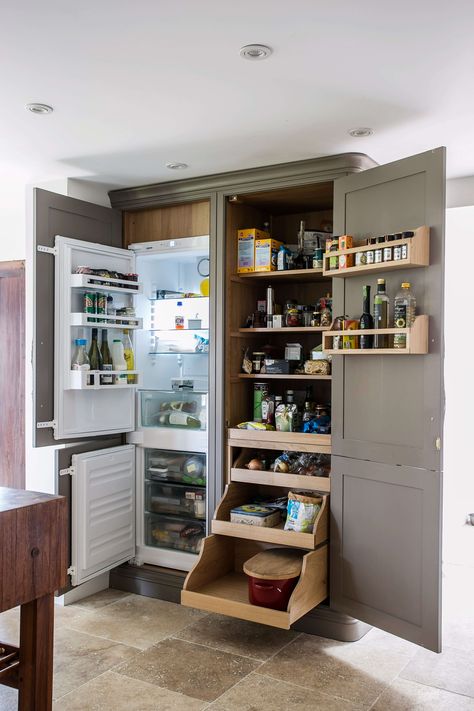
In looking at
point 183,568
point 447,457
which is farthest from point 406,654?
point 447,457

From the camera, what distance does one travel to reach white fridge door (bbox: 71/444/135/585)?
347 centimetres

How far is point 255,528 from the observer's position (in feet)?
10.5

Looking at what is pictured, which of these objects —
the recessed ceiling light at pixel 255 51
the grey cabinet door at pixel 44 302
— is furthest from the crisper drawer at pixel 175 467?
the recessed ceiling light at pixel 255 51

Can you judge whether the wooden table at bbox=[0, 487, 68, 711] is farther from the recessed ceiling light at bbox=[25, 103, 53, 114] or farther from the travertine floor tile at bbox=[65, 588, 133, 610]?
the recessed ceiling light at bbox=[25, 103, 53, 114]

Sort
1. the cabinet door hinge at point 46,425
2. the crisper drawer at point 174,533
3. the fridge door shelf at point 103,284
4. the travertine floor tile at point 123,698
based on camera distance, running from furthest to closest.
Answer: the crisper drawer at point 174,533
the fridge door shelf at point 103,284
the cabinet door hinge at point 46,425
the travertine floor tile at point 123,698

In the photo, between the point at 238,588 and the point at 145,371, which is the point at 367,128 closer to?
the point at 145,371

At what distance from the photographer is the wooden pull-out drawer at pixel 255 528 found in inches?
120

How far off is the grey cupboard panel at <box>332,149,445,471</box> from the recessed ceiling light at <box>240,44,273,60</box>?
0.94 meters

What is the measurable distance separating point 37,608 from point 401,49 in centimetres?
225

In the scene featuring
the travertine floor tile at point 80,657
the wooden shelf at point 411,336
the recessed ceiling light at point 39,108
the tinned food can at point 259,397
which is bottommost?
the travertine floor tile at point 80,657

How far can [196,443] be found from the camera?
12.1ft

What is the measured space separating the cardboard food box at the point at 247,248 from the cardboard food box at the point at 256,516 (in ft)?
4.35

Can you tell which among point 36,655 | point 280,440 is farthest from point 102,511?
point 36,655

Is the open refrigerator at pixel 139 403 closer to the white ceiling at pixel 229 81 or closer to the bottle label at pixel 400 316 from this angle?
the white ceiling at pixel 229 81
